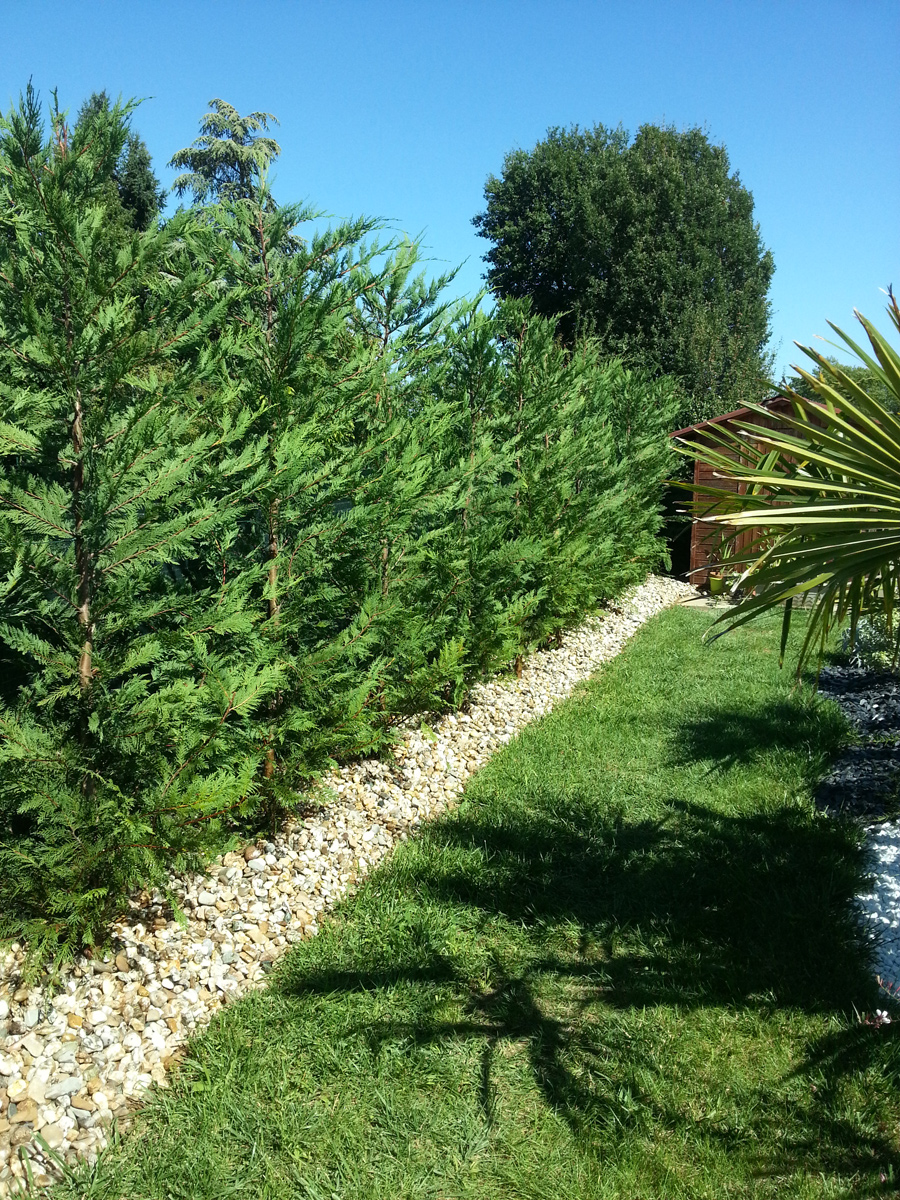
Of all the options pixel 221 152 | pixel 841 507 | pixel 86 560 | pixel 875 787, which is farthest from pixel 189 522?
pixel 221 152

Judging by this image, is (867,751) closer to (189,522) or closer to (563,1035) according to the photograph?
(563,1035)

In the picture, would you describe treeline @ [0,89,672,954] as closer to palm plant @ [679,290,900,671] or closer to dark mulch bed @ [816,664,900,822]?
palm plant @ [679,290,900,671]

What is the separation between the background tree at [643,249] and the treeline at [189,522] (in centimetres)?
2148

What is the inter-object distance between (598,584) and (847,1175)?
7.73 m

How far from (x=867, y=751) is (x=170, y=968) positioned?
4.94 meters

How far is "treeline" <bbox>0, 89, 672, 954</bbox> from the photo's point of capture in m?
3.17

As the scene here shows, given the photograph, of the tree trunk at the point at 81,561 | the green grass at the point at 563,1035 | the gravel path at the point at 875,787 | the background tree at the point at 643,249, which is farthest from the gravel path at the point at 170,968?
the background tree at the point at 643,249

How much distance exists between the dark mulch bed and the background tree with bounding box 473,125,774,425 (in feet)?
62.7

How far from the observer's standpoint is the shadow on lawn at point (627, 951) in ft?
9.55

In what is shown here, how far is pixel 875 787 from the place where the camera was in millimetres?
5246

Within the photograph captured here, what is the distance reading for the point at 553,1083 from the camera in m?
3.04

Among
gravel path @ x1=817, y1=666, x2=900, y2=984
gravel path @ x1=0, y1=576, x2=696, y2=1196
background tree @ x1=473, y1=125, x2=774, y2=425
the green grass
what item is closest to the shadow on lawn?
the green grass

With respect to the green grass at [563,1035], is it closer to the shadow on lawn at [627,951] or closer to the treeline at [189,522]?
the shadow on lawn at [627,951]

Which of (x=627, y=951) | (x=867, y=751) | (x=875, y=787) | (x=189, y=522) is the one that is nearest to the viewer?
(x=189, y=522)
